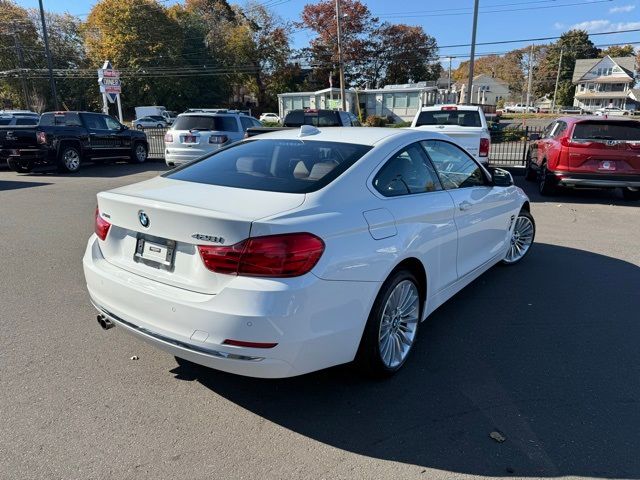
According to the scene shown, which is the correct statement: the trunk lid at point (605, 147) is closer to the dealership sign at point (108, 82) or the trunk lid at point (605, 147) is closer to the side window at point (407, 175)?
the side window at point (407, 175)

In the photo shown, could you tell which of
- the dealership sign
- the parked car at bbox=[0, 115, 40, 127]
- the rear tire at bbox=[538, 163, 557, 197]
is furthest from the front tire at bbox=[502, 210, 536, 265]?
the dealership sign

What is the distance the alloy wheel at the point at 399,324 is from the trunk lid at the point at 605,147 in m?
7.57

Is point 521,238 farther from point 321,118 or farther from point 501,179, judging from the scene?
point 321,118

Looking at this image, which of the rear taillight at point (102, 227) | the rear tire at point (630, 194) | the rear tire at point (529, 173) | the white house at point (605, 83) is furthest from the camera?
the white house at point (605, 83)

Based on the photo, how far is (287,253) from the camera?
253cm

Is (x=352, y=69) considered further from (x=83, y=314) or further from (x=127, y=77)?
(x=83, y=314)

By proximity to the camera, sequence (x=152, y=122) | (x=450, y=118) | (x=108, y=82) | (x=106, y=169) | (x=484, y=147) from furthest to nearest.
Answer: (x=152, y=122)
(x=108, y=82)
(x=106, y=169)
(x=450, y=118)
(x=484, y=147)

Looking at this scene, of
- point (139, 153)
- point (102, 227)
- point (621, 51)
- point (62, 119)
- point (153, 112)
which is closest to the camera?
point (102, 227)

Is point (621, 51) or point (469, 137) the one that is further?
point (621, 51)

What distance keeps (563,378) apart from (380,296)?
4.76 ft

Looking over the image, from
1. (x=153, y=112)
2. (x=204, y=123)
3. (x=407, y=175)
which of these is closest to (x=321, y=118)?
(x=204, y=123)

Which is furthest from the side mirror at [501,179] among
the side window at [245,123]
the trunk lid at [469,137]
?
the side window at [245,123]

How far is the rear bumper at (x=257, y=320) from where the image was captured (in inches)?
98.4

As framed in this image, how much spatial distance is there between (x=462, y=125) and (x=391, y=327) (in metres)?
8.93
